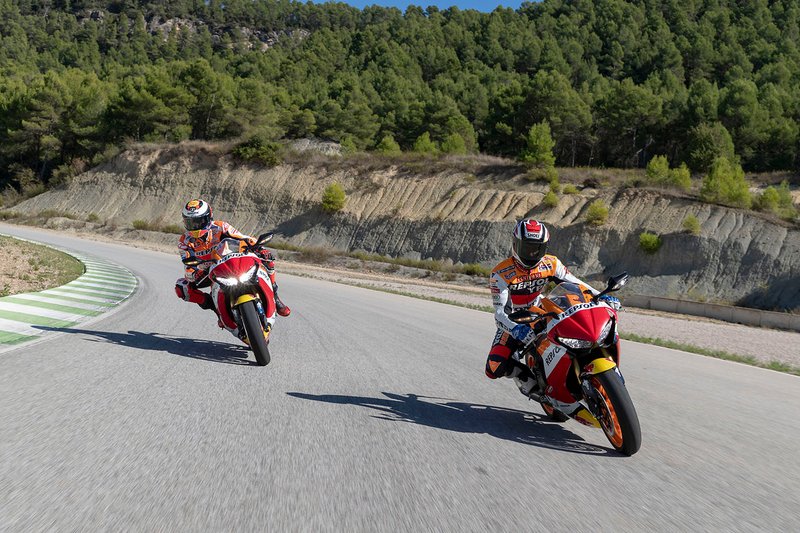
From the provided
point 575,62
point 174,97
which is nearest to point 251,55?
point 174,97

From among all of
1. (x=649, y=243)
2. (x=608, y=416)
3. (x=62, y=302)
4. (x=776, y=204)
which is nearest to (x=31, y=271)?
(x=62, y=302)

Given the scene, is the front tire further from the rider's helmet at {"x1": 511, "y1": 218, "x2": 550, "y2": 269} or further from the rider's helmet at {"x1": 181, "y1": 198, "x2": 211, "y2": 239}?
the rider's helmet at {"x1": 181, "y1": 198, "x2": 211, "y2": 239}

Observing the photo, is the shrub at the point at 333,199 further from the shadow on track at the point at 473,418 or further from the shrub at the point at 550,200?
the shadow on track at the point at 473,418

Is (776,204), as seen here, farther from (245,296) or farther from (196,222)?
(245,296)

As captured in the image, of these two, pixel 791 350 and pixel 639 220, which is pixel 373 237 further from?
pixel 791 350

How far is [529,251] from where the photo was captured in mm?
5930

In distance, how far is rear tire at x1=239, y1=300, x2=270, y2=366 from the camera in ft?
23.9

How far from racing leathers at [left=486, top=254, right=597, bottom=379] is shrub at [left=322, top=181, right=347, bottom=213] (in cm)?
4853

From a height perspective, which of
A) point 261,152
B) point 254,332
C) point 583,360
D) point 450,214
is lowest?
point 450,214

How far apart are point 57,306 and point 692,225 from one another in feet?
117

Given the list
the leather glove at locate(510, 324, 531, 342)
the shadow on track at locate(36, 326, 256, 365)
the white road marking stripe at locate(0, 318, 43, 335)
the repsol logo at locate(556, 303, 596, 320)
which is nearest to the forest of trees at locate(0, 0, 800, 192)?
the shadow on track at locate(36, 326, 256, 365)

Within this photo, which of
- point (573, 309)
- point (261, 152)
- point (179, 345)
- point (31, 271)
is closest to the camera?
point (573, 309)

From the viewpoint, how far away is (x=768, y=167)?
57.9 meters

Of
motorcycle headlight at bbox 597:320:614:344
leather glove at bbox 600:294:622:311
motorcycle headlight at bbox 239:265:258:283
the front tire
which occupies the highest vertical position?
leather glove at bbox 600:294:622:311
